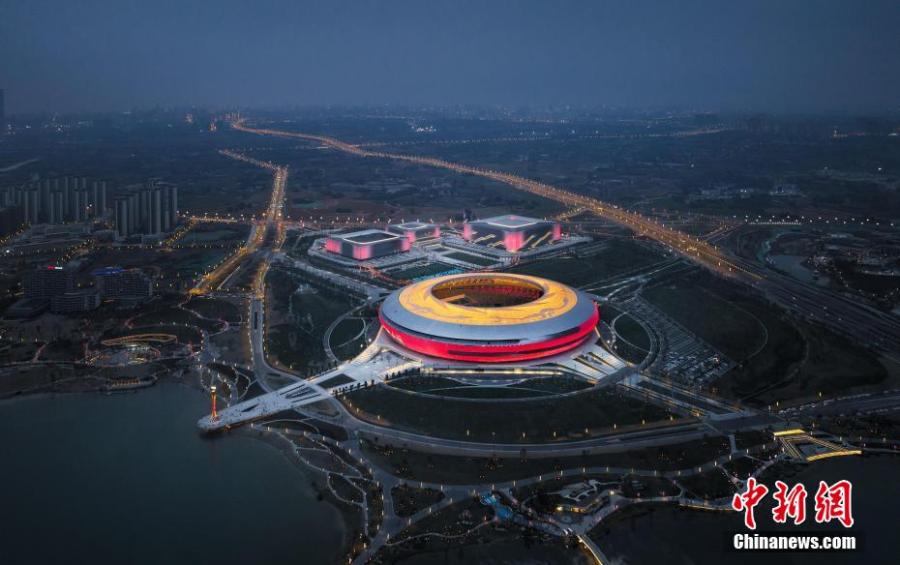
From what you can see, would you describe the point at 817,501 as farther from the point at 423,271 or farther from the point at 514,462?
the point at 423,271

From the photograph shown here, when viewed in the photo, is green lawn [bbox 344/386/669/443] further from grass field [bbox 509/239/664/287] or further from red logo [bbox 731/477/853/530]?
grass field [bbox 509/239/664/287]

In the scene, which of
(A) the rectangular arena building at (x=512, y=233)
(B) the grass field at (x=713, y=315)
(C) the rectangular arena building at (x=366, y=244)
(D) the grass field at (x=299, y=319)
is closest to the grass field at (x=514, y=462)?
(D) the grass field at (x=299, y=319)

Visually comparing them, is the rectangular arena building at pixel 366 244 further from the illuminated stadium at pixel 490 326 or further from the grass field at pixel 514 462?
the grass field at pixel 514 462

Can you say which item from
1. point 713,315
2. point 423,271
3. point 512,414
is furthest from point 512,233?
point 512,414

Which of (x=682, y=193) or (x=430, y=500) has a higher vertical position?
(x=682, y=193)

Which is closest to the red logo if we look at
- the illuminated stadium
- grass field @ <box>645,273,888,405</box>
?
grass field @ <box>645,273,888,405</box>

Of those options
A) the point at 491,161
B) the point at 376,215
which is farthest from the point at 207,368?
the point at 491,161

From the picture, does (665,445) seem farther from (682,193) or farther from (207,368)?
(682,193)
